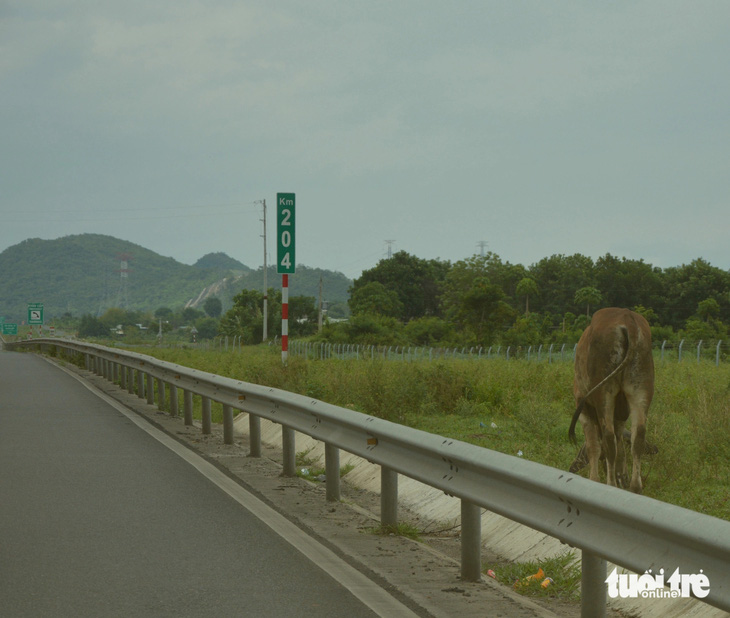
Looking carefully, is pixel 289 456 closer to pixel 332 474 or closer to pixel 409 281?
pixel 332 474

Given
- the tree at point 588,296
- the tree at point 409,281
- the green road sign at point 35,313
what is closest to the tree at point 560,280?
the tree at point 588,296

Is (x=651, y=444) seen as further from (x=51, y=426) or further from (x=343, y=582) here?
(x=51, y=426)

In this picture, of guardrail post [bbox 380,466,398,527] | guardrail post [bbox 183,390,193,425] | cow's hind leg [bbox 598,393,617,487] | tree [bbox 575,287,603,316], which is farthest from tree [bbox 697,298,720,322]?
guardrail post [bbox 380,466,398,527]

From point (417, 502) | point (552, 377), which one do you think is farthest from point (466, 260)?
point (417, 502)

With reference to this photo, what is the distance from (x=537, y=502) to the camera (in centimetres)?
511

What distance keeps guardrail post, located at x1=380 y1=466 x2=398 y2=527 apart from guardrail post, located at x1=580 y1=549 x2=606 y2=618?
269 centimetres

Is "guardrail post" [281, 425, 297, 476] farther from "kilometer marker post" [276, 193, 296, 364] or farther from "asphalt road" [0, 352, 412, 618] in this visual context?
"kilometer marker post" [276, 193, 296, 364]

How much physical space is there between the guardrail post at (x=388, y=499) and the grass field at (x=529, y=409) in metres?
2.17

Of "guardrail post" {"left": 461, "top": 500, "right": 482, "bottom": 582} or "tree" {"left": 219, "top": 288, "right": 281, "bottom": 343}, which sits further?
"tree" {"left": 219, "top": 288, "right": 281, "bottom": 343}

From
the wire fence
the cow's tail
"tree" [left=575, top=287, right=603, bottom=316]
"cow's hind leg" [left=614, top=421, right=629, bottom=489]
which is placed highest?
"tree" [left=575, top=287, right=603, bottom=316]

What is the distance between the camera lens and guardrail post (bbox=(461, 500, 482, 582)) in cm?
600

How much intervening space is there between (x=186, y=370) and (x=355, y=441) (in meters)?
6.55

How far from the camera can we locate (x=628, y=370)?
28.1ft

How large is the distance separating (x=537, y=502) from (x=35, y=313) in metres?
69.6
